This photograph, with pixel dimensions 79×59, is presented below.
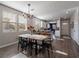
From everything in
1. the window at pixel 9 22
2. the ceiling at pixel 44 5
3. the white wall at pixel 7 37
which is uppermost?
the ceiling at pixel 44 5

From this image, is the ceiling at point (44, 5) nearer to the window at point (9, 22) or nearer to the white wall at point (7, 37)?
the white wall at point (7, 37)

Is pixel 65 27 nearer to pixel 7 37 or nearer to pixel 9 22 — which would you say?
pixel 9 22

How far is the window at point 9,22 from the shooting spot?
5.14 meters

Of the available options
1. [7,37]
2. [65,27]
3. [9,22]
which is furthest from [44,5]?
[65,27]

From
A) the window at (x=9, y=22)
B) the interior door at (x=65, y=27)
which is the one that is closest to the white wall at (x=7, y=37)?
the window at (x=9, y=22)

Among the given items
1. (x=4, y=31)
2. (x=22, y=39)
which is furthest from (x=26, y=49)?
(x=4, y=31)

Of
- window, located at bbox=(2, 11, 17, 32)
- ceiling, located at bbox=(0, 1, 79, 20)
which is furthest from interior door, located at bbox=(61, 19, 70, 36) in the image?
window, located at bbox=(2, 11, 17, 32)

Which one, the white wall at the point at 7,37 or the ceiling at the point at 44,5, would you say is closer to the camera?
the ceiling at the point at 44,5

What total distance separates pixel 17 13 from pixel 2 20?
5.84ft

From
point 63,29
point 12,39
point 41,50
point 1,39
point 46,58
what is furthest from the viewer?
point 63,29

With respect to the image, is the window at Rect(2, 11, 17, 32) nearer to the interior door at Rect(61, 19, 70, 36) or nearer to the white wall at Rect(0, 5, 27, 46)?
the white wall at Rect(0, 5, 27, 46)

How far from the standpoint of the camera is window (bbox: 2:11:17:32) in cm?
514

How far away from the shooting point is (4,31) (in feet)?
16.6

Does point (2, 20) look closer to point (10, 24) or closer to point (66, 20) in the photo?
point (10, 24)
